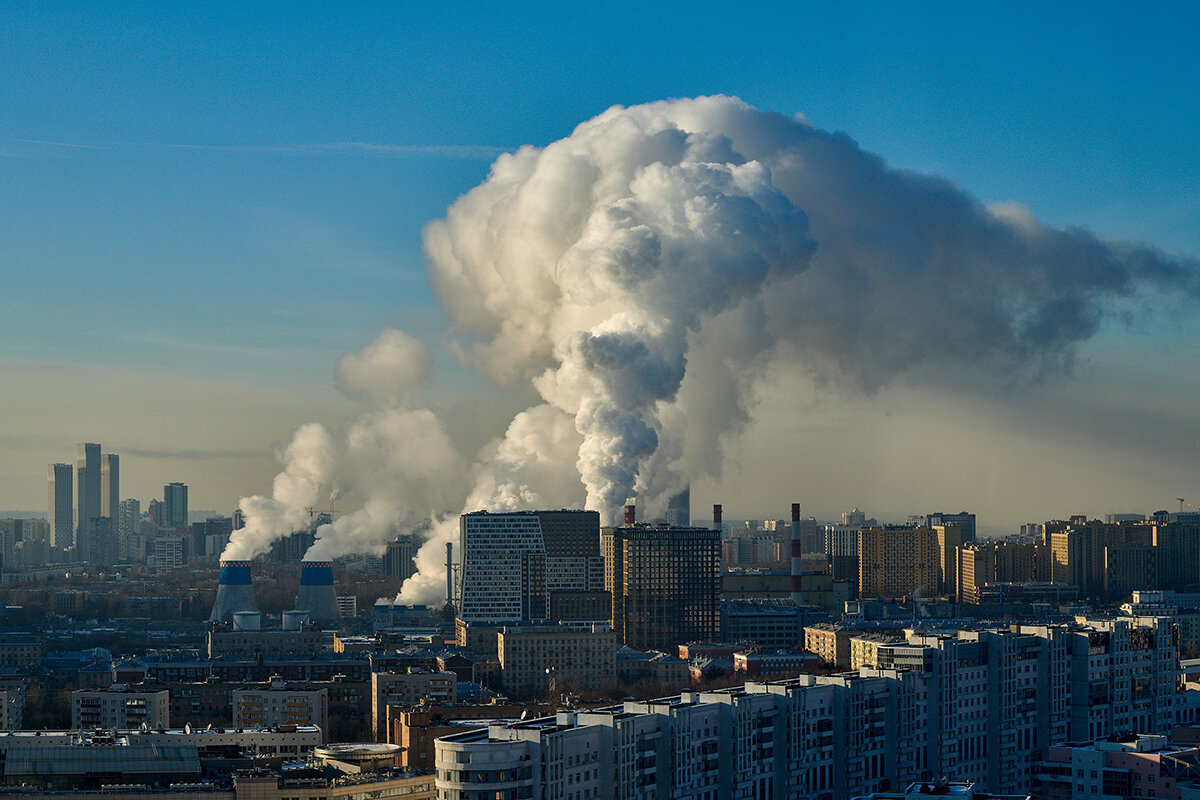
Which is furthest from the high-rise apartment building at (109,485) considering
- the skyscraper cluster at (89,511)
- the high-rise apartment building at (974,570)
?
the high-rise apartment building at (974,570)

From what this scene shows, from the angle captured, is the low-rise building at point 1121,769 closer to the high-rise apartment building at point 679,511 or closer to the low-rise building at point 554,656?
the low-rise building at point 554,656

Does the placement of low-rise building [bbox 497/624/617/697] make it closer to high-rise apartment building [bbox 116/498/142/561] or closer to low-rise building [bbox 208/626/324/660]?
low-rise building [bbox 208/626/324/660]

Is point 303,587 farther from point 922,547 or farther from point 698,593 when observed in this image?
point 922,547

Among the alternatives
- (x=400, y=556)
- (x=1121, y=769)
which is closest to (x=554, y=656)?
(x=1121, y=769)

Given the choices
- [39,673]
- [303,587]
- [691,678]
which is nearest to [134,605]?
[303,587]

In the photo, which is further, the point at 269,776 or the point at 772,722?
the point at 772,722
